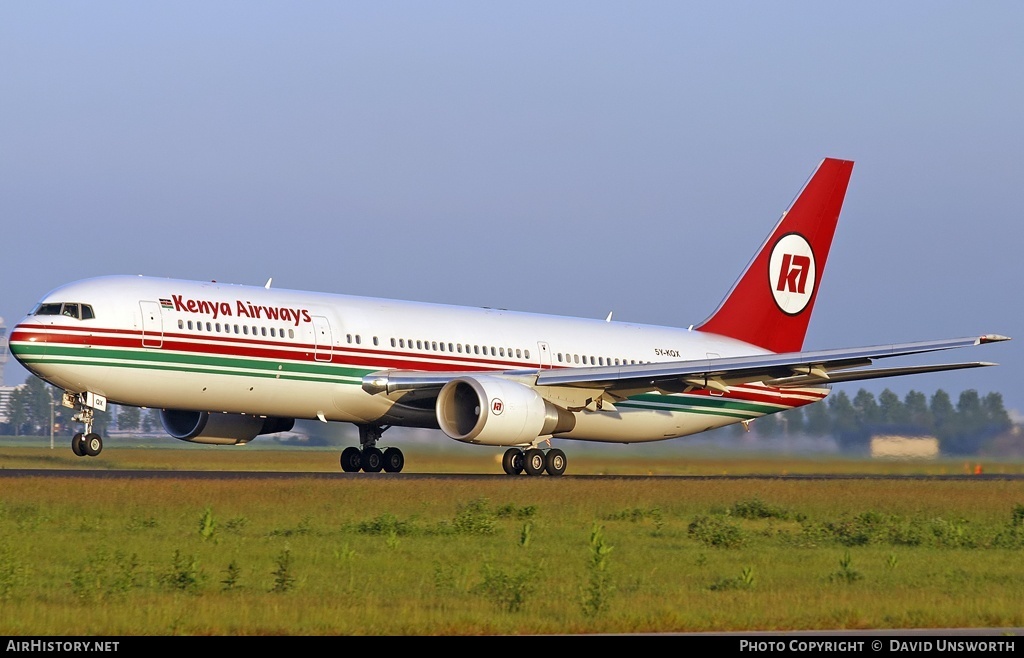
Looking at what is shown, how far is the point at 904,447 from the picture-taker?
40562 mm

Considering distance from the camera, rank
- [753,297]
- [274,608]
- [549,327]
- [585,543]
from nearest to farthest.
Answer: [274,608]
[585,543]
[549,327]
[753,297]

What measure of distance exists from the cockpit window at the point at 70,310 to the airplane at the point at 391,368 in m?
0.03

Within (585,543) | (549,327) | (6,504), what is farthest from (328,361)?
(585,543)

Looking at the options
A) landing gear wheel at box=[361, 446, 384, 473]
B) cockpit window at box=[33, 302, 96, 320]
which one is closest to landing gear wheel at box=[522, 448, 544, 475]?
landing gear wheel at box=[361, 446, 384, 473]

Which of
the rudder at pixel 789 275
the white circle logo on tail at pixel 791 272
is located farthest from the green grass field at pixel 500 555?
the white circle logo on tail at pixel 791 272

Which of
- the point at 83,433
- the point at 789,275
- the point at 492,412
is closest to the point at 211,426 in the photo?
the point at 83,433

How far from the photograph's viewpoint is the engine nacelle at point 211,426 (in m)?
34.0

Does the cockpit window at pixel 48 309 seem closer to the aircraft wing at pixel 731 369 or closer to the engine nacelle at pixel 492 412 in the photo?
the engine nacelle at pixel 492 412

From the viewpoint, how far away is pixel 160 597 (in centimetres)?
1491

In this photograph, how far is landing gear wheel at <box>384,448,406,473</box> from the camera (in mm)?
37312

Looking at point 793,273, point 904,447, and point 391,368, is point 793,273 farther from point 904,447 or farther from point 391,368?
point 391,368

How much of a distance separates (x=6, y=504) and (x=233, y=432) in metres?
11.9

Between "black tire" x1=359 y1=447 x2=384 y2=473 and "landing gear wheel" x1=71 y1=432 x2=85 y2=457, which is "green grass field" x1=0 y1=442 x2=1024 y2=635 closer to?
"landing gear wheel" x1=71 y1=432 x2=85 y2=457
